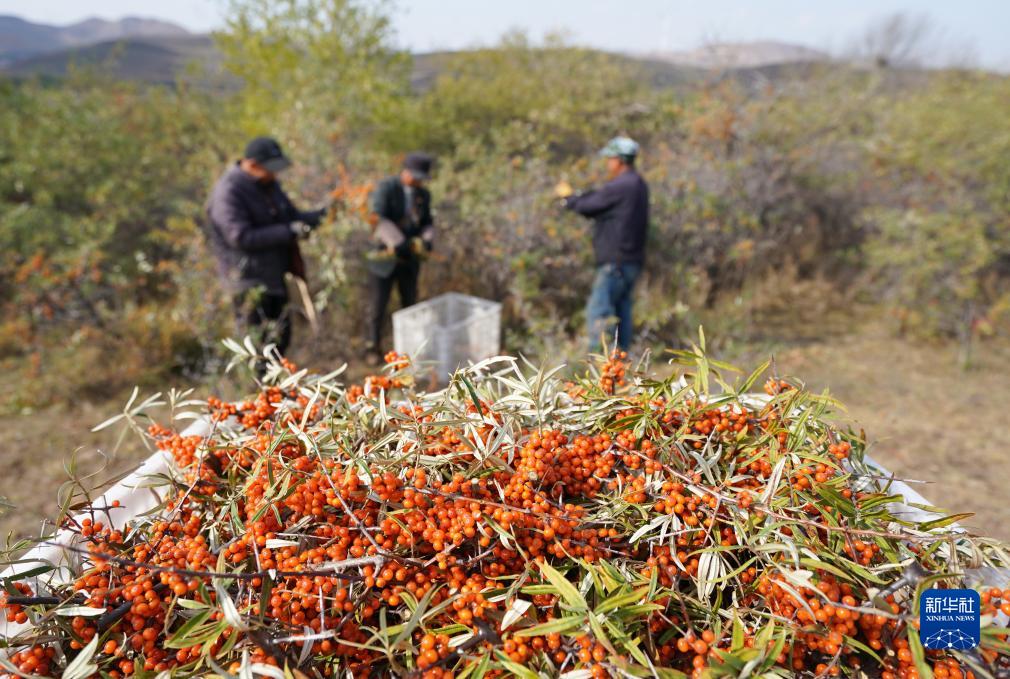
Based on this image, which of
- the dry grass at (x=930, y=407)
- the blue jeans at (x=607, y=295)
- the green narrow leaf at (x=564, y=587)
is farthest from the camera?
the blue jeans at (x=607, y=295)

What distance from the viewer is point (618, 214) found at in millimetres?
4215

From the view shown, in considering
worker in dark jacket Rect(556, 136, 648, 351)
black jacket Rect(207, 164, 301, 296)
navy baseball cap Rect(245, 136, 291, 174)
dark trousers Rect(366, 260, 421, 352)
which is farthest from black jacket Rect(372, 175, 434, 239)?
worker in dark jacket Rect(556, 136, 648, 351)

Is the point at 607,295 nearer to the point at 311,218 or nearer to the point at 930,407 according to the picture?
the point at 311,218

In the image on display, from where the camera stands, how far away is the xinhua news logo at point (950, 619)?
104cm

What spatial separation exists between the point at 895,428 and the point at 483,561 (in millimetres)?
4160

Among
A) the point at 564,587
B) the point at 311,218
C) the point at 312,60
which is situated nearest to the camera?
the point at 564,587

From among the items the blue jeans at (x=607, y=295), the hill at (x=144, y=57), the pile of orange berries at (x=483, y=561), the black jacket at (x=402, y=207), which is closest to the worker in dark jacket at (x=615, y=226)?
the blue jeans at (x=607, y=295)

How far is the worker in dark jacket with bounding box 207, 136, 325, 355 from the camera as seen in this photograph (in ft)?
11.4

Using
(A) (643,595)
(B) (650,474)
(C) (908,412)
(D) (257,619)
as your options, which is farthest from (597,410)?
(C) (908,412)

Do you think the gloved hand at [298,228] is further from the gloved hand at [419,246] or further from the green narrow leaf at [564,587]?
the green narrow leaf at [564,587]

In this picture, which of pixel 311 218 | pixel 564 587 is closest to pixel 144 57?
pixel 311 218

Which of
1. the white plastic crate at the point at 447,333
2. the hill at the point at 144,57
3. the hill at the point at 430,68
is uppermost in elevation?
the hill at the point at 144,57

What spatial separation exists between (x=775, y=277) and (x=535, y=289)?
3182 millimetres

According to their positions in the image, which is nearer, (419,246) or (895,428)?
(895,428)
